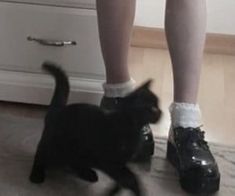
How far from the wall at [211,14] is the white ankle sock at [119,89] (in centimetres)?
67

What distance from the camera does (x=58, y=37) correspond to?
1.35 m

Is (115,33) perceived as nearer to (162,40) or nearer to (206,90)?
(206,90)

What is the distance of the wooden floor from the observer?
1.38m

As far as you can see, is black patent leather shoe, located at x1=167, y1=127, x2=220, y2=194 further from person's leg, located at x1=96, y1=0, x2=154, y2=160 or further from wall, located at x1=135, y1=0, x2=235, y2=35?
wall, located at x1=135, y1=0, x2=235, y2=35

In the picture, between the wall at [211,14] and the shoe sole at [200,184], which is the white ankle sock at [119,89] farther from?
the wall at [211,14]

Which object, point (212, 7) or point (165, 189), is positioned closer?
point (165, 189)

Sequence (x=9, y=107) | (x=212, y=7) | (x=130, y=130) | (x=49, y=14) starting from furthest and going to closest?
(x=212, y=7)
(x=9, y=107)
(x=49, y=14)
(x=130, y=130)

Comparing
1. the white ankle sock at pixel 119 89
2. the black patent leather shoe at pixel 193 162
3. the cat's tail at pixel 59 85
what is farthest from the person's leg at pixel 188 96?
the cat's tail at pixel 59 85

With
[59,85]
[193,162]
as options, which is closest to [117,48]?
[59,85]

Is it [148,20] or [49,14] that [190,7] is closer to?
[49,14]

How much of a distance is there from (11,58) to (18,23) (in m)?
0.10

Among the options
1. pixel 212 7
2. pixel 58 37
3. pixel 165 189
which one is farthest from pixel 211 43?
Result: pixel 165 189

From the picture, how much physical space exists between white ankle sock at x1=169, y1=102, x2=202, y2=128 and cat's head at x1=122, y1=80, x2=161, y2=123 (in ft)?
0.44

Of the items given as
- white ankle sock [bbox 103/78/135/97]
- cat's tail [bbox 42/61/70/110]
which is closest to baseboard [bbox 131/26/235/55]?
white ankle sock [bbox 103/78/135/97]
